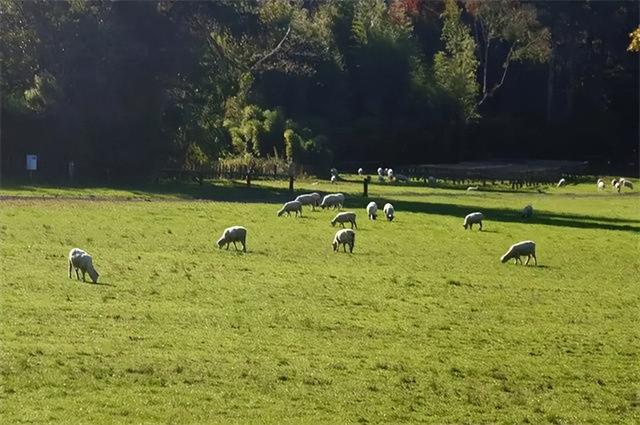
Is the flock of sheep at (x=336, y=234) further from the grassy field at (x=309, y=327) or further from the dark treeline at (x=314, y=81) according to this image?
the dark treeline at (x=314, y=81)

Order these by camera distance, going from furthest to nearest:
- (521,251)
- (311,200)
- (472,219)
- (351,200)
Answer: (351,200), (311,200), (472,219), (521,251)

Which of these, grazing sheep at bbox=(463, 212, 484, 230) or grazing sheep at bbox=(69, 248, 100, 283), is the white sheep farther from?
grazing sheep at bbox=(69, 248, 100, 283)

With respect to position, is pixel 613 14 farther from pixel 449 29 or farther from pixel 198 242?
pixel 198 242

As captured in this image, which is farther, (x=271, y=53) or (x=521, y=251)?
(x=271, y=53)

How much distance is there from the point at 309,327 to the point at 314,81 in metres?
79.9

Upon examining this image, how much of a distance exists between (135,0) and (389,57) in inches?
1600

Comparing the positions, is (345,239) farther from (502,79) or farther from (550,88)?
(550,88)

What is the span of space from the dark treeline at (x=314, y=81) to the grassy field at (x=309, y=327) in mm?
24149

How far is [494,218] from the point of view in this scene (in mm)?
49406

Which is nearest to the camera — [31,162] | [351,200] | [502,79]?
[351,200]

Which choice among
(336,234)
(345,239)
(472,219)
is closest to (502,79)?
(472,219)

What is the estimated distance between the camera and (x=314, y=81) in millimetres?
99812

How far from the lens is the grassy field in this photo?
1556 cm

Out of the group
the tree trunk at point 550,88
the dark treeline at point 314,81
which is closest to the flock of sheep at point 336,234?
the dark treeline at point 314,81
